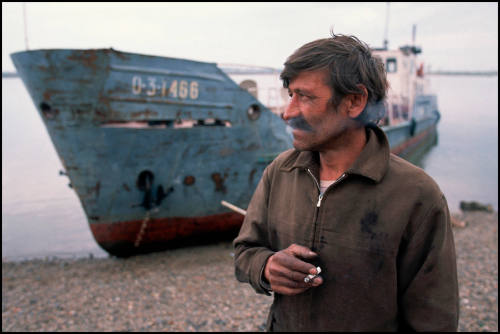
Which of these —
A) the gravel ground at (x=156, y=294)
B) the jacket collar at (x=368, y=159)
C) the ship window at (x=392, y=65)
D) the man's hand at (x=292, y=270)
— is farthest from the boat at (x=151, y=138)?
the ship window at (x=392, y=65)

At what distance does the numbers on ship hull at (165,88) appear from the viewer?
217 inches

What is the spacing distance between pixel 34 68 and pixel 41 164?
54.0ft

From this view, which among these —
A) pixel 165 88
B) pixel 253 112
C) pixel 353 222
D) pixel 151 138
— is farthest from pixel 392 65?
pixel 353 222

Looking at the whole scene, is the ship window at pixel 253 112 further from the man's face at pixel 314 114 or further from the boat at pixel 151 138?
the man's face at pixel 314 114

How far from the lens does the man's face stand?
1385 millimetres

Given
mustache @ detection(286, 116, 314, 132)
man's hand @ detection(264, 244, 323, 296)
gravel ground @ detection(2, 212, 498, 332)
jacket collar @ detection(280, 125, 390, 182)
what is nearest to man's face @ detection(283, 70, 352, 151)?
mustache @ detection(286, 116, 314, 132)

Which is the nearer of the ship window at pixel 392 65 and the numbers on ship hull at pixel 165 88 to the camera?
the numbers on ship hull at pixel 165 88

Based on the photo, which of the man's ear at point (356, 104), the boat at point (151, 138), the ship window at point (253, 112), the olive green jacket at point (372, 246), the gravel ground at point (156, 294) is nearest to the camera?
the olive green jacket at point (372, 246)

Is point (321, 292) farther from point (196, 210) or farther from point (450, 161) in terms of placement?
point (450, 161)

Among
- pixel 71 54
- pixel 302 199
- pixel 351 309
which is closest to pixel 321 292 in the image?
pixel 351 309

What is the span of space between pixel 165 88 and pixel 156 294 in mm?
2984

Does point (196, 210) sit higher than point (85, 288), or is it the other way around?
point (196, 210)

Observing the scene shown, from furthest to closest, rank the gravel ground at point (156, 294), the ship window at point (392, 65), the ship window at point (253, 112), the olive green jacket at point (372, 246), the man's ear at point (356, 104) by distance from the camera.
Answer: the ship window at point (392, 65) < the ship window at point (253, 112) < the gravel ground at point (156, 294) < the man's ear at point (356, 104) < the olive green jacket at point (372, 246)

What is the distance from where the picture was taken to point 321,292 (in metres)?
1.46
